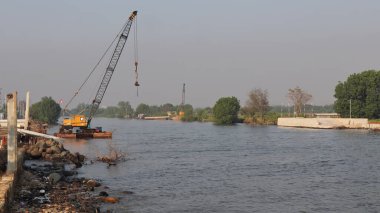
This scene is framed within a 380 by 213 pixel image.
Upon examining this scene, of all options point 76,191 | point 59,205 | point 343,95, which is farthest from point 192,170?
point 343,95

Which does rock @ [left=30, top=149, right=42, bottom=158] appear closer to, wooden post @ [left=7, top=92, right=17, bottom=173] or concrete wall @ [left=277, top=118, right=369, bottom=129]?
wooden post @ [left=7, top=92, right=17, bottom=173]

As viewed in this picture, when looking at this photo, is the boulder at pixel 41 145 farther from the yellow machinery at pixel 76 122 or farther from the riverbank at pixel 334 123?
the riverbank at pixel 334 123

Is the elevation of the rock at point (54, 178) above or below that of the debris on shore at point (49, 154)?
below

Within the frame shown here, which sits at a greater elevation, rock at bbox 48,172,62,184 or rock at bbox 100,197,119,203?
rock at bbox 48,172,62,184

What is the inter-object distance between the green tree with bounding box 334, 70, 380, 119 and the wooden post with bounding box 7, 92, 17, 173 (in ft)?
423

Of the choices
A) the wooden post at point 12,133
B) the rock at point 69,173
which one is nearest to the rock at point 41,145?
the rock at point 69,173

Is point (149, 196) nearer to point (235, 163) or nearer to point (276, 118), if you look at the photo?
Answer: point (235, 163)

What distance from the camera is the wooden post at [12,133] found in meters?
27.3

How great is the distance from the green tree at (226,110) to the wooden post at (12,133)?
161977 millimetres

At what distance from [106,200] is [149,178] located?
1163 centimetres

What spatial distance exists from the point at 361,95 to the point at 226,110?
60.5m

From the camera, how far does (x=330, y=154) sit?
2389 inches

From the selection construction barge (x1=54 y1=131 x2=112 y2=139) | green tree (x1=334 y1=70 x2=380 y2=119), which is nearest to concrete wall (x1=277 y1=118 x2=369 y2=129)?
green tree (x1=334 y1=70 x2=380 y2=119)

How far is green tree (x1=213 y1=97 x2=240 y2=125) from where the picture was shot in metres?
188
